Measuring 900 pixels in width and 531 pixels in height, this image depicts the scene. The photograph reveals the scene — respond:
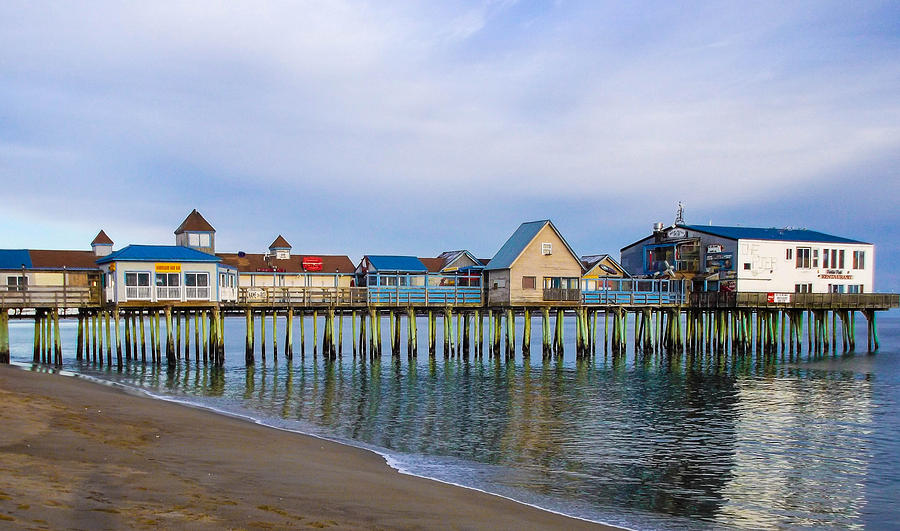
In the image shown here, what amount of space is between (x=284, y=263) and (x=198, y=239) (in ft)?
28.8

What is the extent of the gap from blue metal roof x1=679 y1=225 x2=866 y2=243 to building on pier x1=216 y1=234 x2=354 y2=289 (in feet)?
110

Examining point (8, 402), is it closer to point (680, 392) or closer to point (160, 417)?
point (160, 417)

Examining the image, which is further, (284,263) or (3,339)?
(284,263)

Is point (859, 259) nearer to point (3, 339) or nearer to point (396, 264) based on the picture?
point (396, 264)

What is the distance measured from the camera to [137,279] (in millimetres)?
40750

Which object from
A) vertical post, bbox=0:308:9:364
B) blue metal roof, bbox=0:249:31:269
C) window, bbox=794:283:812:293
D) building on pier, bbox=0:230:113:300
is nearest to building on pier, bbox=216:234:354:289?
building on pier, bbox=0:230:113:300

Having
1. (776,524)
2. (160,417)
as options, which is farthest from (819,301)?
(160,417)

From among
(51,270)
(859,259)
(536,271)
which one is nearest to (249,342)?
(536,271)

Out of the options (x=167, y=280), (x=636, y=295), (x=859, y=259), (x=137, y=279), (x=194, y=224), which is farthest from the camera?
(x=194, y=224)

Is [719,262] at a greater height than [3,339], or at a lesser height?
greater

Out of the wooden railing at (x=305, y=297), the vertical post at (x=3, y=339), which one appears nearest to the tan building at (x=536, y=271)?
the wooden railing at (x=305, y=297)

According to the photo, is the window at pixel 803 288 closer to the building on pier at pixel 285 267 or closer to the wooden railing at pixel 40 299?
the building on pier at pixel 285 267

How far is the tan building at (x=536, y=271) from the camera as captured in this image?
46.9 metres

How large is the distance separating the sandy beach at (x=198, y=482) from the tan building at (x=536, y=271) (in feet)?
94.5
